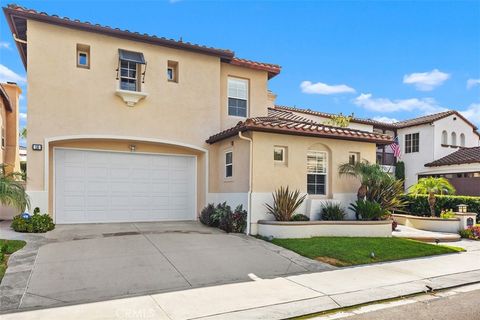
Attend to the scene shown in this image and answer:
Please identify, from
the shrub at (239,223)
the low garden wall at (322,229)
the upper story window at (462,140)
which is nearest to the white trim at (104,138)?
the shrub at (239,223)

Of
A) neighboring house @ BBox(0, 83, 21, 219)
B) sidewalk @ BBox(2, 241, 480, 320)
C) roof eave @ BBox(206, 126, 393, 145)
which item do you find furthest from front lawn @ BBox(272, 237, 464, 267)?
neighboring house @ BBox(0, 83, 21, 219)

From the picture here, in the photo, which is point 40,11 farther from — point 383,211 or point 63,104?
point 383,211

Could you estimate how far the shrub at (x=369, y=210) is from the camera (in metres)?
12.5

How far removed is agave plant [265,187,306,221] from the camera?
11656 mm

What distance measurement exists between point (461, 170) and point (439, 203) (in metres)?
8.60

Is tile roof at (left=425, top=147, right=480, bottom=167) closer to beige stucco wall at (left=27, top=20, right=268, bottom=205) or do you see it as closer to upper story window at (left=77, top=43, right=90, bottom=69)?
beige stucco wall at (left=27, top=20, right=268, bottom=205)

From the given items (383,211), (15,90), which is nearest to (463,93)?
(383,211)

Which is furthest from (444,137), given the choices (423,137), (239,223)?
(239,223)

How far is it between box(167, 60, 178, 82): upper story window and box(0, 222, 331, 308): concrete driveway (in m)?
6.10

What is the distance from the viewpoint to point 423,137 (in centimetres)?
2789

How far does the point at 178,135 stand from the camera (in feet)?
45.4

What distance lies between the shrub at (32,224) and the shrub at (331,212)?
9.17m

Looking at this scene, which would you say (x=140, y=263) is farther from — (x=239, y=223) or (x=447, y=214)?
(x=447, y=214)

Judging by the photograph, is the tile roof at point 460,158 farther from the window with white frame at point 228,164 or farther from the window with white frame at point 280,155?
the window with white frame at point 228,164
